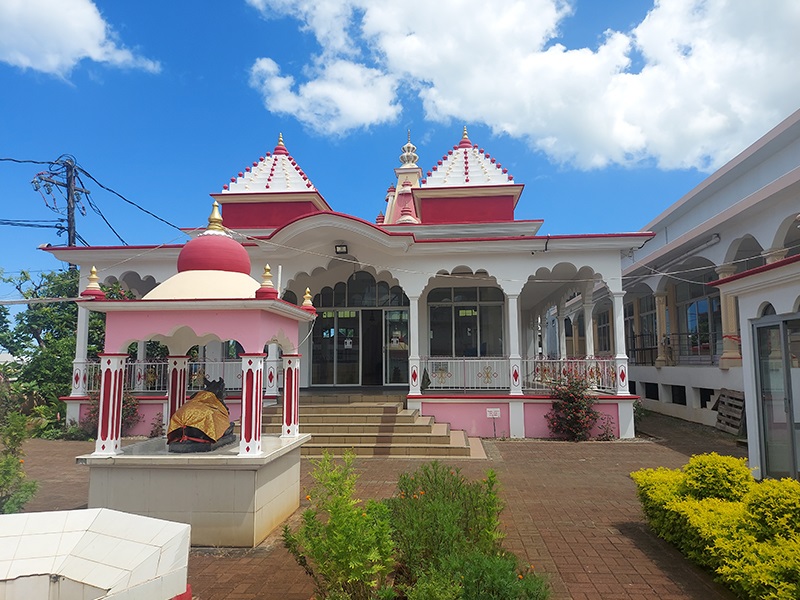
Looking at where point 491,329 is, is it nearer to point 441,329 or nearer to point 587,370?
point 441,329

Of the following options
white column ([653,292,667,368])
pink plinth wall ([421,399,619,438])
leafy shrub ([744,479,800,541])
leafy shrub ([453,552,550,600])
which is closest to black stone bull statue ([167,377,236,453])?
leafy shrub ([453,552,550,600])

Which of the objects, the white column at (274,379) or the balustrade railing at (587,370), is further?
the white column at (274,379)

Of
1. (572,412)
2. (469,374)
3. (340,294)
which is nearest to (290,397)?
(469,374)

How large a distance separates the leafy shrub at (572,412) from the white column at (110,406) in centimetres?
897

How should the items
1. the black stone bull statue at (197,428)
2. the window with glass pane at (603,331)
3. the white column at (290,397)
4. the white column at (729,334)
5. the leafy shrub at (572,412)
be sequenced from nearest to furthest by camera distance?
the black stone bull statue at (197,428) < the white column at (290,397) < the leafy shrub at (572,412) < the white column at (729,334) < the window with glass pane at (603,331)

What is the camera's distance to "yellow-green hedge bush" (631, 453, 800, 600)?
3.72 metres

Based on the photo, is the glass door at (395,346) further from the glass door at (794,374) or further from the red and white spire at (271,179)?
the glass door at (794,374)

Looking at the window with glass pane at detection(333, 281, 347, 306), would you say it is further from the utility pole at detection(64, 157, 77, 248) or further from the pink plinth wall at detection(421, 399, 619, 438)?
the utility pole at detection(64, 157, 77, 248)

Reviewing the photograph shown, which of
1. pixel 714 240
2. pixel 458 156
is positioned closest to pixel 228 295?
pixel 458 156

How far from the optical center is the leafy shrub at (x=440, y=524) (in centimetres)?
383

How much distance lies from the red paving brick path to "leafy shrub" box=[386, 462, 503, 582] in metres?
0.80

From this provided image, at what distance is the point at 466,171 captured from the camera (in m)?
15.5

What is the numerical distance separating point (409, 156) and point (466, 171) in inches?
212

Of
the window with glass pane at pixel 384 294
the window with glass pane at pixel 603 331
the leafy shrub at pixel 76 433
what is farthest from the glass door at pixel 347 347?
the window with glass pane at pixel 603 331
